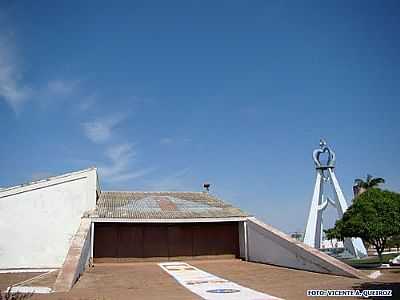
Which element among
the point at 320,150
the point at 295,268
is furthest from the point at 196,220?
the point at 320,150

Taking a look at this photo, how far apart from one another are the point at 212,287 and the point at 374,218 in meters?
12.9

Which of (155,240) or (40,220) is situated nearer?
(40,220)

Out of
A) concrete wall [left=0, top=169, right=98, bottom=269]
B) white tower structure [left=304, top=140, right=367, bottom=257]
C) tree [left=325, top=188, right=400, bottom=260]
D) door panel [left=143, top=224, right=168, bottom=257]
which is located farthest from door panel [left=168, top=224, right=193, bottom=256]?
white tower structure [left=304, top=140, right=367, bottom=257]

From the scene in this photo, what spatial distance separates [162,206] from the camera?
20.8 metres

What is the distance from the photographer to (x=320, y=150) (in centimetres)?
4719

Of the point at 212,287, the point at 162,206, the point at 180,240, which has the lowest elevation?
the point at 212,287

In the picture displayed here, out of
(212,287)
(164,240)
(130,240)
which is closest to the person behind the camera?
(212,287)

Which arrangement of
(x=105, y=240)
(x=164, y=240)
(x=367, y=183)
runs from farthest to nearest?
1. (x=367, y=183)
2. (x=164, y=240)
3. (x=105, y=240)

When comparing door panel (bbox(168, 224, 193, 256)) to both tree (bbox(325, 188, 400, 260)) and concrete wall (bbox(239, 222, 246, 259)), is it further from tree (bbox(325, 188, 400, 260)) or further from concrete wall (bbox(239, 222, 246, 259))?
tree (bbox(325, 188, 400, 260))

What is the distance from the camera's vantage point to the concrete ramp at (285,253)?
12.7m

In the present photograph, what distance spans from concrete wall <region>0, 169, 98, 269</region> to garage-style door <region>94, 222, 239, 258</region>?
82.2 inches

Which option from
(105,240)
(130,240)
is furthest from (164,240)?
(105,240)

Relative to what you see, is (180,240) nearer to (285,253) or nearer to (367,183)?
(285,253)

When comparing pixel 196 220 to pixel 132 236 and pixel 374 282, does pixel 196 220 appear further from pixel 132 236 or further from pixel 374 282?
pixel 374 282
